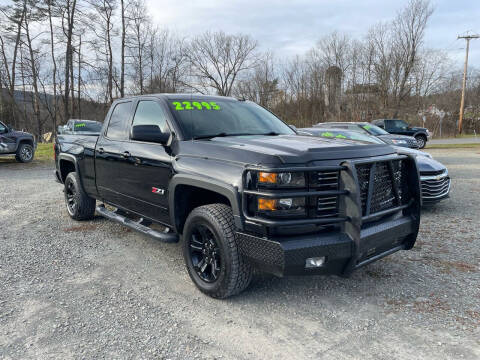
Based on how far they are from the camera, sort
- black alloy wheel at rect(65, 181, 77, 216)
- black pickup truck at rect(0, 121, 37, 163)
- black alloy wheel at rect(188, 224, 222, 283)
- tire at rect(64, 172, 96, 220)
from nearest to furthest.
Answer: black alloy wheel at rect(188, 224, 222, 283), tire at rect(64, 172, 96, 220), black alloy wheel at rect(65, 181, 77, 216), black pickup truck at rect(0, 121, 37, 163)

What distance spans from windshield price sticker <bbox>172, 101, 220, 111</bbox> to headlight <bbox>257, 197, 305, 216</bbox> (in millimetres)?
1714

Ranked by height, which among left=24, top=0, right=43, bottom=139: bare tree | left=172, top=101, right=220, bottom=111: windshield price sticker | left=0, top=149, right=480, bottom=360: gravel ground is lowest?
left=0, top=149, right=480, bottom=360: gravel ground

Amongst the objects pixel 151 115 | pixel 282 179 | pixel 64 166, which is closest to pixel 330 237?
pixel 282 179

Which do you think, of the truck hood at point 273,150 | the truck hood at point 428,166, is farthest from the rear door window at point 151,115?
the truck hood at point 428,166

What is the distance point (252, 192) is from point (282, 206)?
→ 0.25 meters

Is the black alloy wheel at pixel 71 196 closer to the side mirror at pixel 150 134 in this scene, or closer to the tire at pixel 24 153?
A: the side mirror at pixel 150 134

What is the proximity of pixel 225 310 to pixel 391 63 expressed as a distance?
37447 mm

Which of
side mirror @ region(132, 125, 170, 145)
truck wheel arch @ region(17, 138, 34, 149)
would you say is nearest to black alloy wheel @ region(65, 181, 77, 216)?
side mirror @ region(132, 125, 170, 145)

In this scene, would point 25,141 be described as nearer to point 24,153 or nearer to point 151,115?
point 24,153

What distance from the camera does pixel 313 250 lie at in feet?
8.72

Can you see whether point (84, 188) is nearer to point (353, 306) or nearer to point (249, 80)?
point (353, 306)

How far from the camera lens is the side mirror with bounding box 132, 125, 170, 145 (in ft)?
11.5

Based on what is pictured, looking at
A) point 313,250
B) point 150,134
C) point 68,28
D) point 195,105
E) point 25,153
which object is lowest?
point 25,153

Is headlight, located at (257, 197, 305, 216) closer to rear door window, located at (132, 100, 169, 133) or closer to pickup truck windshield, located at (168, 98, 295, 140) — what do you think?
pickup truck windshield, located at (168, 98, 295, 140)
